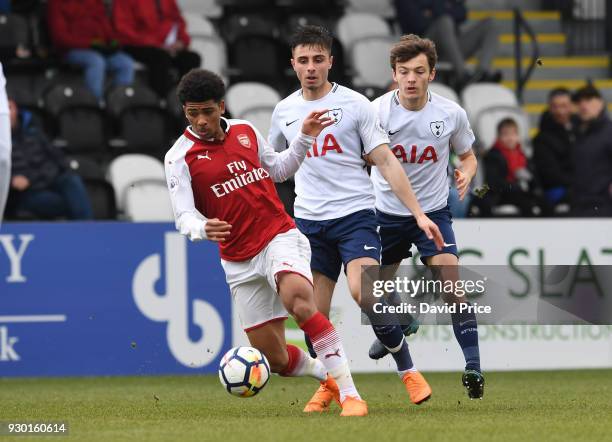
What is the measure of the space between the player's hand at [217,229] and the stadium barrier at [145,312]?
492 centimetres

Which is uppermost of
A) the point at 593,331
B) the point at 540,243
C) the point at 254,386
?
the point at 254,386

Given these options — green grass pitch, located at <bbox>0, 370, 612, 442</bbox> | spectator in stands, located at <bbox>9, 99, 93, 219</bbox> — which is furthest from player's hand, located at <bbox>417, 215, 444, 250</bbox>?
spectator in stands, located at <bbox>9, 99, 93, 219</bbox>

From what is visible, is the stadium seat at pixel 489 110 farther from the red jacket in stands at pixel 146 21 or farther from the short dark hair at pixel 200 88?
the short dark hair at pixel 200 88

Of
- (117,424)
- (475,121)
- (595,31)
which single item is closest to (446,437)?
(117,424)

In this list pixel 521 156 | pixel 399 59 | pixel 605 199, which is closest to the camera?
pixel 399 59

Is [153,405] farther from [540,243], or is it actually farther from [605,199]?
[605,199]

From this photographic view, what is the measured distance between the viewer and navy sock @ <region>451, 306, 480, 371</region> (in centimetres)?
923

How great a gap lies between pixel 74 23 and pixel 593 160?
557 centimetres

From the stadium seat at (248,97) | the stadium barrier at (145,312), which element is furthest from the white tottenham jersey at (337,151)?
the stadium seat at (248,97)

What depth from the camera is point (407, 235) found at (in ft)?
31.3

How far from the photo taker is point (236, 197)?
829 centimetres

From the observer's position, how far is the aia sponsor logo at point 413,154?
9.35m

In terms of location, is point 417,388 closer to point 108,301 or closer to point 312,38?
point 312,38

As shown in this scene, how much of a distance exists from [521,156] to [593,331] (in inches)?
108
